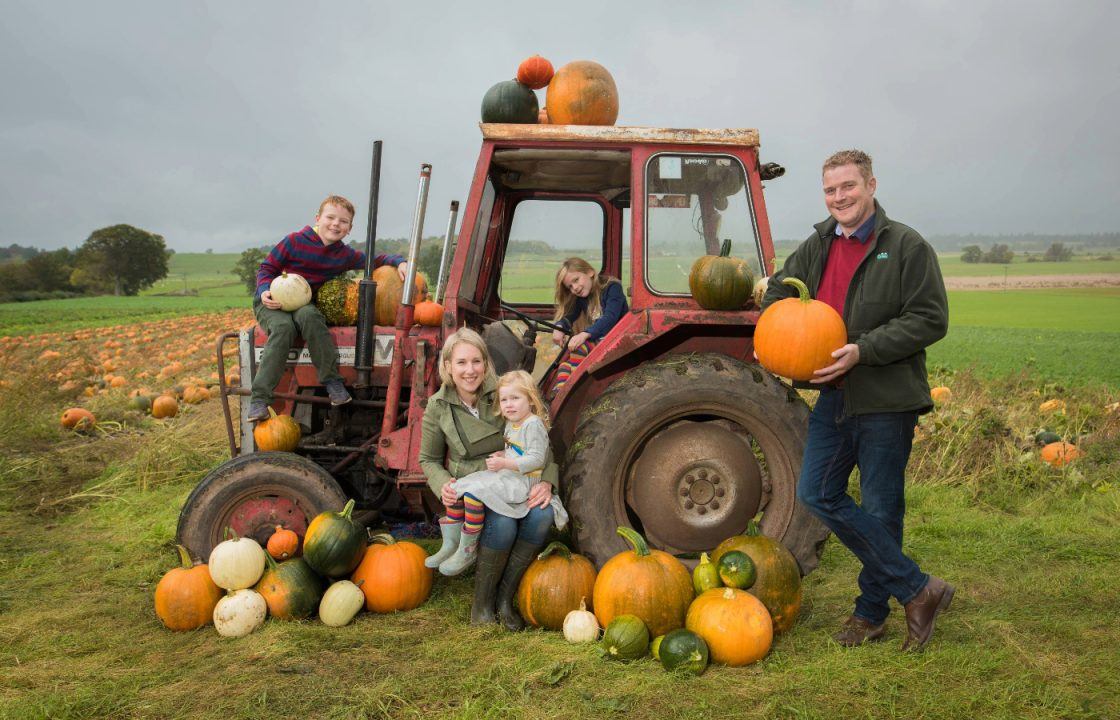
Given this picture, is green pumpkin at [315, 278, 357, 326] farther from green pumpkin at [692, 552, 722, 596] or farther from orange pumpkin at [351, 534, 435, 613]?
green pumpkin at [692, 552, 722, 596]

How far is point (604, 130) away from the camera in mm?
3607

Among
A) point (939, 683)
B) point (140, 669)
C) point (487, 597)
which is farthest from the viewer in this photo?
point (487, 597)

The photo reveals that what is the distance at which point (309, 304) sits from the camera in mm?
3941

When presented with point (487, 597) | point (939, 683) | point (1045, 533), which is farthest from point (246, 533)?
point (1045, 533)

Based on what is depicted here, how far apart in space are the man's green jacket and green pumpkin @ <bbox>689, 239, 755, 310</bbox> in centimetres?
68

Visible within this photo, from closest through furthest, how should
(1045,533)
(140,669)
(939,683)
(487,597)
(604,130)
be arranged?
(939,683)
(140,669)
(487,597)
(604,130)
(1045,533)

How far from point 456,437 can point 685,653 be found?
1.37m

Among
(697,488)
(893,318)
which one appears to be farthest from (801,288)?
(697,488)

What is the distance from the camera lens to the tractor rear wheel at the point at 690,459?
3391 millimetres

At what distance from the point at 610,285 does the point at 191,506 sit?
2452 millimetres

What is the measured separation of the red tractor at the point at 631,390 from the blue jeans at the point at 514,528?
0.57 ft

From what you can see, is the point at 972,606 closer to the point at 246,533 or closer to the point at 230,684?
the point at 230,684

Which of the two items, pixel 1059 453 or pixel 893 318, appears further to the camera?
pixel 1059 453

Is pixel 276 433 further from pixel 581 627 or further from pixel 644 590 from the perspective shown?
pixel 644 590
